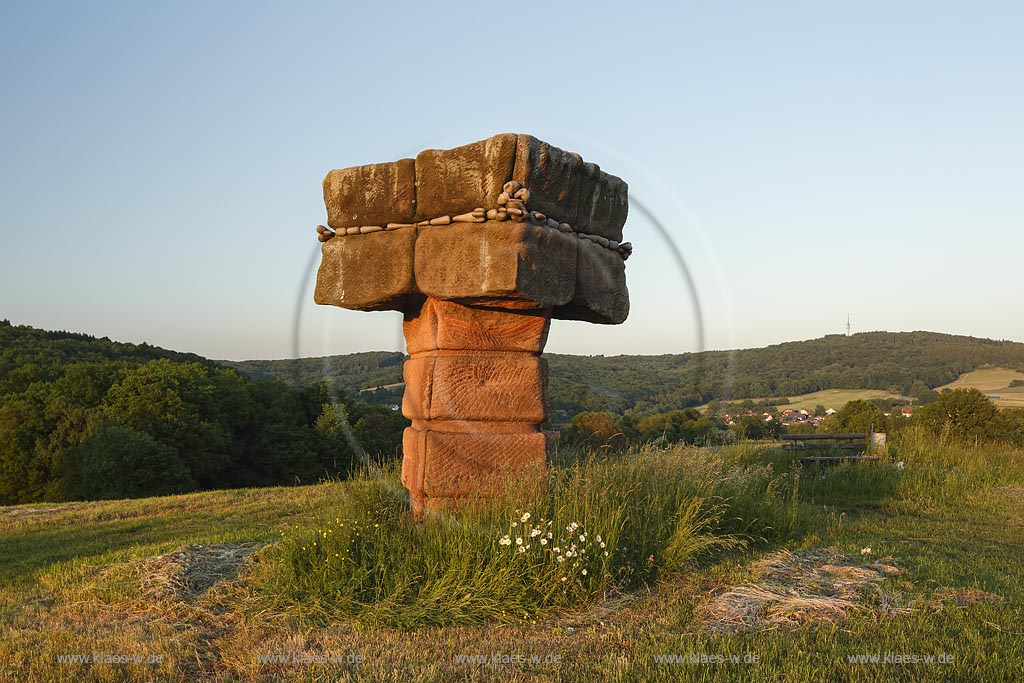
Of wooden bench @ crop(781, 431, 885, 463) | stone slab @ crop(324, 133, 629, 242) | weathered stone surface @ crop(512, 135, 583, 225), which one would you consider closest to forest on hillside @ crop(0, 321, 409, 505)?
wooden bench @ crop(781, 431, 885, 463)

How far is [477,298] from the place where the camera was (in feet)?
17.8

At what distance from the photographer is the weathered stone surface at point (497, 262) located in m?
5.21

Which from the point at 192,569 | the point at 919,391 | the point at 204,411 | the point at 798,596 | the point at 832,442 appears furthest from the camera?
the point at 204,411

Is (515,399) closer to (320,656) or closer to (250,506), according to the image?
(320,656)

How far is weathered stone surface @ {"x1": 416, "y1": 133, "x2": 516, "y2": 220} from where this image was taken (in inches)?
211

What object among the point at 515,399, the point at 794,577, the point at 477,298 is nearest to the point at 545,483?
the point at 515,399

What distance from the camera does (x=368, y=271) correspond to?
590 cm

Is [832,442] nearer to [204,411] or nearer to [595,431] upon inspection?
[595,431]

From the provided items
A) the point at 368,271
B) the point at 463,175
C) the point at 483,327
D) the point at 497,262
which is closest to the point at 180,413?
the point at 368,271

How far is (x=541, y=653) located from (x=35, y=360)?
1853 inches

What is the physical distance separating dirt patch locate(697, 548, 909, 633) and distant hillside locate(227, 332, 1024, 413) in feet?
6.54

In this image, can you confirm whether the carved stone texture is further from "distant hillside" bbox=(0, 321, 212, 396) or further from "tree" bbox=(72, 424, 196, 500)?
"distant hillside" bbox=(0, 321, 212, 396)

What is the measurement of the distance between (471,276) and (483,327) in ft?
1.98

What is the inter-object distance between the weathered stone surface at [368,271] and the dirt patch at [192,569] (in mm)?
2309
